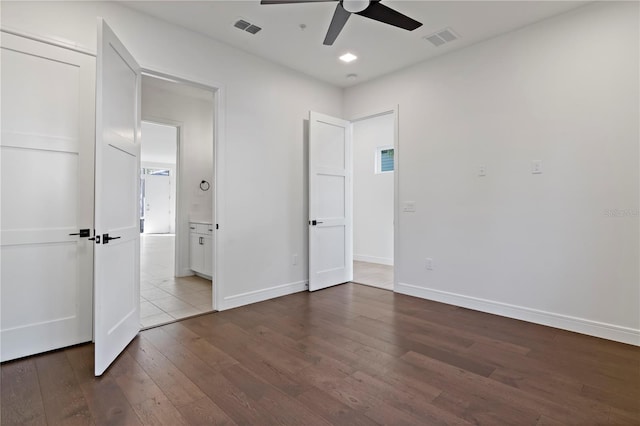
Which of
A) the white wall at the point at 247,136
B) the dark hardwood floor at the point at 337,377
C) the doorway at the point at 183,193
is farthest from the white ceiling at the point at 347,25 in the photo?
the dark hardwood floor at the point at 337,377

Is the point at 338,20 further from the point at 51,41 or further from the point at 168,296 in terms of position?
the point at 168,296

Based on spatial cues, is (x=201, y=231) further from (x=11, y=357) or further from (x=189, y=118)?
(x=11, y=357)

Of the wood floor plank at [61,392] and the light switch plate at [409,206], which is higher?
the light switch plate at [409,206]

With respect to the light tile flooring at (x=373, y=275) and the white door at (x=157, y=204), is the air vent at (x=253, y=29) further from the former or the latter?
the white door at (x=157, y=204)

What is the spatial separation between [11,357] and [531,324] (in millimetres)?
4355

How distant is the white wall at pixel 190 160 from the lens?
5.03m

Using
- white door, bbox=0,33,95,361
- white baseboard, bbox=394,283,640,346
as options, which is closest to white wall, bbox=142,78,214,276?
white door, bbox=0,33,95,361

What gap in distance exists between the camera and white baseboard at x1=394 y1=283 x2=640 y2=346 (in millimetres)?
2717

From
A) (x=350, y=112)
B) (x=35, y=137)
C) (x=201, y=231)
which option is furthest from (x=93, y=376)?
(x=350, y=112)

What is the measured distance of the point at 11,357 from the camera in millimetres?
2340

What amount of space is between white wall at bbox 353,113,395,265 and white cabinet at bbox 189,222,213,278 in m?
3.22

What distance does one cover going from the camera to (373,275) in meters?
5.34

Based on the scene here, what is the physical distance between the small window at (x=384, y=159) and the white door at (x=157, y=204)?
9.56 m

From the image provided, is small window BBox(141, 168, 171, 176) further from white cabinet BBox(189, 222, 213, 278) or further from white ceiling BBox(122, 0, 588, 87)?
white ceiling BBox(122, 0, 588, 87)
